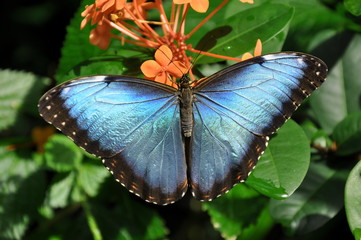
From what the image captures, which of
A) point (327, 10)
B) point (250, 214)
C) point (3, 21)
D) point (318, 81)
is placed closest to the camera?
point (318, 81)

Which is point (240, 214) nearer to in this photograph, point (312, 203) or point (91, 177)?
point (312, 203)

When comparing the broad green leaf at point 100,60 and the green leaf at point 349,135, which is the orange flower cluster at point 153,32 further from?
the green leaf at point 349,135

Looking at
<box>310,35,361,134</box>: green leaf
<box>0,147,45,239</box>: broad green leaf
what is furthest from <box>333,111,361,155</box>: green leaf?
<box>0,147,45,239</box>: broad green leaf

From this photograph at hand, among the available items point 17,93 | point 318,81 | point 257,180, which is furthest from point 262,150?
point 17,93

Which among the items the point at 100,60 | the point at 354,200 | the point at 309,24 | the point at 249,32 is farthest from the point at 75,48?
the point at 354,200

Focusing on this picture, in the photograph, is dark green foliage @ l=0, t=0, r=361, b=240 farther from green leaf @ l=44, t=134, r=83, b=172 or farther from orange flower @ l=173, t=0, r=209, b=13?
orange flower @ l=173, t=0, r=209, b=13

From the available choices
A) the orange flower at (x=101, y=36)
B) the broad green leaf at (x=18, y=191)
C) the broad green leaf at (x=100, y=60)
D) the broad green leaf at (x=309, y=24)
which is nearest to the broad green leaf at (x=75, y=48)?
the broad green leaf at (x=100, y=60)

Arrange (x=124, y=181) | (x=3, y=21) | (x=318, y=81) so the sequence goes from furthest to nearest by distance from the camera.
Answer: (x=3, y=21) < (x=124, y=181) < (x=318, y=81)

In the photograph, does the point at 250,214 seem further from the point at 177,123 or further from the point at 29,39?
the point at 29,39
